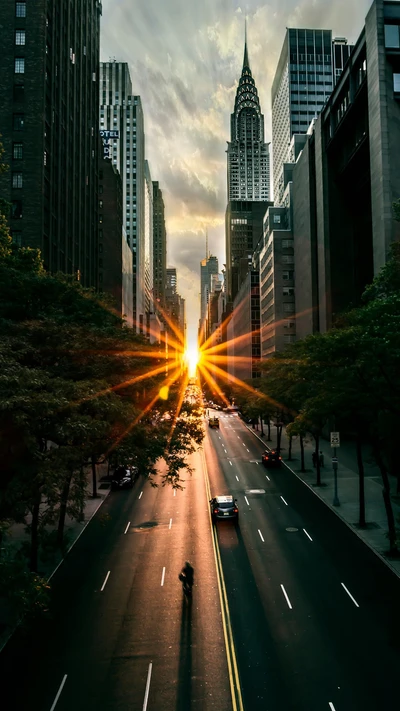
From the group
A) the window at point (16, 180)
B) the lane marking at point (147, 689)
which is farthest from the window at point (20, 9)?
the lane marking at point (147, 689)

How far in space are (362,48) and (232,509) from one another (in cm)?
4579

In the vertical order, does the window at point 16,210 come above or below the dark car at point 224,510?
above

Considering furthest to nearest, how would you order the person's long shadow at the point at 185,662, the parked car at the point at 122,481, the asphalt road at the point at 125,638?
the parked car at the point at 122,481 → the asphalt road at the point at 125,638 → the person's long shadow at the point at 185,662

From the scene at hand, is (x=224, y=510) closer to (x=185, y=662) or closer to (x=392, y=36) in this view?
(x=185, y=662)

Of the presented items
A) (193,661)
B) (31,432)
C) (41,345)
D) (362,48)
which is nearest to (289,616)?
(193,661)

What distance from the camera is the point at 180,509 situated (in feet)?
103

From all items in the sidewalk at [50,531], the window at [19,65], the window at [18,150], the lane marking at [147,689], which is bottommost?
the sidewalk at [50,531]

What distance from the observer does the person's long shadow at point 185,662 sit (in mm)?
12281

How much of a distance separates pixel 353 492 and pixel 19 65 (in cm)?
5458

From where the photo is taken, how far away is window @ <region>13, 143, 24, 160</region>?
50406 mm

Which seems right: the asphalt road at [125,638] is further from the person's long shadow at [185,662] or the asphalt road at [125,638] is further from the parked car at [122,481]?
the parked car at [122,481]

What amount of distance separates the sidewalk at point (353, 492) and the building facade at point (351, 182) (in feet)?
50.6

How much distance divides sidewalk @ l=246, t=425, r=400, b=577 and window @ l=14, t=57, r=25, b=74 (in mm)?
49213

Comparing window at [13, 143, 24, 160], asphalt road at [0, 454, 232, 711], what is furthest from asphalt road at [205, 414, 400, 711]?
window at [13, 143, 24, 160]
